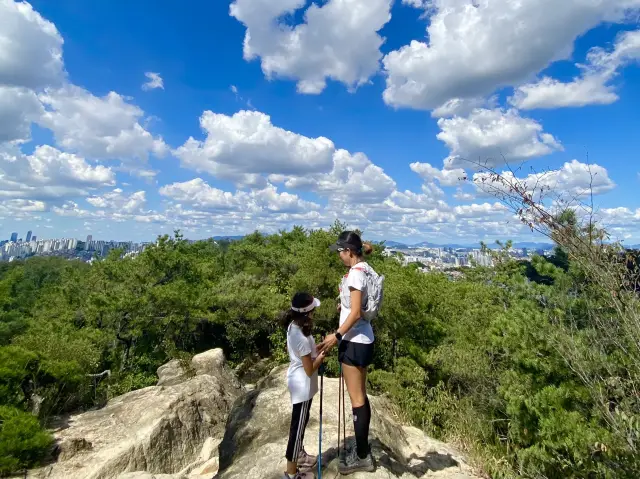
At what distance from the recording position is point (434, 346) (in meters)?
12.9

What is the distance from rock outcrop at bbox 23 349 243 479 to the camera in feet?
25.8

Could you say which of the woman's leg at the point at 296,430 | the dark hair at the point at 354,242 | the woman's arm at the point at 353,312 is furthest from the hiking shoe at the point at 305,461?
the dark hair at the point at 354,242

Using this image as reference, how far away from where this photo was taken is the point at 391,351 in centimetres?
1247

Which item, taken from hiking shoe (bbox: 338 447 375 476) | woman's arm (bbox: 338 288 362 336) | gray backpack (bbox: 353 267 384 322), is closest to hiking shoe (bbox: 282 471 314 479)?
hiking shoe (bbox: 338 447 375 476)

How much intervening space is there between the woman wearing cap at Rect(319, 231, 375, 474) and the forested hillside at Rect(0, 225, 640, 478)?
167 cm

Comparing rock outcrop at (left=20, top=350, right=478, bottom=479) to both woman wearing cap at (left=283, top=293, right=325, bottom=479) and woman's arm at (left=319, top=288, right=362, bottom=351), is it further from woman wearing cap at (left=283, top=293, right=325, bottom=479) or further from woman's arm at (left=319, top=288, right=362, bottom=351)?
woman's arm at (left=319, top=288, right=362, bottom=351)

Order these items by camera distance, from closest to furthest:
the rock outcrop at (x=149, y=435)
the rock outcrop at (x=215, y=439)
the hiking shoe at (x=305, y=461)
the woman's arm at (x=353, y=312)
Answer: the woman's arm at (x=353, y=312) → the hiking shoe at (x=305, y=461) → the rock outcrop at (x=215, y=439) → the rock outcrop at (x=149, y=435)

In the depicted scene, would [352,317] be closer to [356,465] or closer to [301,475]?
[356,465]

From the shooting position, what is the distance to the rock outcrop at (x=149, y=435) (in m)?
7.87

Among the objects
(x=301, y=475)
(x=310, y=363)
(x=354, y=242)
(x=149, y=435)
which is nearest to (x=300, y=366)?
(x=310, y=363)

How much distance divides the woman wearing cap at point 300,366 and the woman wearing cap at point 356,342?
0.18 m

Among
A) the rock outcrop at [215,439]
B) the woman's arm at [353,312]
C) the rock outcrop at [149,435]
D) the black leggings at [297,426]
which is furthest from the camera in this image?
the rock outcrop at [149,435]

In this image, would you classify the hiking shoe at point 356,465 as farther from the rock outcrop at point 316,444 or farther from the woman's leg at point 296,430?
the woman's leg at point 296,430

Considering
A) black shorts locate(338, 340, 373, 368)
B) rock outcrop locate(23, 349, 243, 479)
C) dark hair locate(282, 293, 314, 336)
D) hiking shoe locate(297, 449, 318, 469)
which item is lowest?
rock outcrop locate(23, 349, 243, 479)
